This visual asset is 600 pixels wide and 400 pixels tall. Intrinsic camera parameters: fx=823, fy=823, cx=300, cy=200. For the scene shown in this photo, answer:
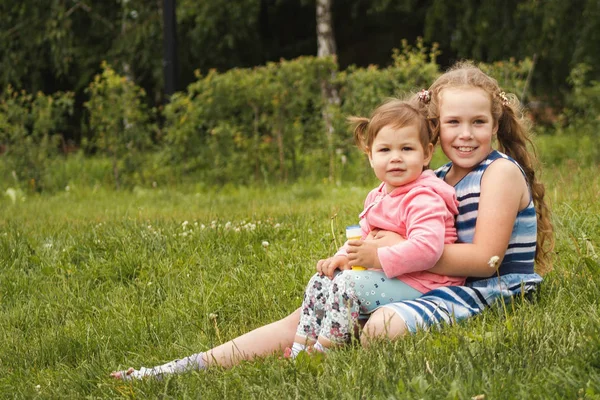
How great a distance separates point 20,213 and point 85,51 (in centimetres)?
819

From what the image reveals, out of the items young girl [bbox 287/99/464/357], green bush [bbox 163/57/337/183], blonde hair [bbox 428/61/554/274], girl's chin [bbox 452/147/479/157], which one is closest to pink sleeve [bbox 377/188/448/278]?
young girl [bbox 287/99/464/357]

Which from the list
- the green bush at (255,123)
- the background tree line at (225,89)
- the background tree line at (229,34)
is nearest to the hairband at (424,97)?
the background tree line at (225,89)

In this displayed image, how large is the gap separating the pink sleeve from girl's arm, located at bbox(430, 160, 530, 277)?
0.09 meters

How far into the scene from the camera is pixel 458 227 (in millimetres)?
3373

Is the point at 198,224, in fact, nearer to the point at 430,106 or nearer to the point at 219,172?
the point at 430,106

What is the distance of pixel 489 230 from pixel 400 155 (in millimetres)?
460

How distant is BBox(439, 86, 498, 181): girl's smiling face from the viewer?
3.34 m

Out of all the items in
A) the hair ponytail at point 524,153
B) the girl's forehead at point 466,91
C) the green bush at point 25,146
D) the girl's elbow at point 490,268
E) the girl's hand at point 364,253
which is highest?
the girl's forehead at point 466,91

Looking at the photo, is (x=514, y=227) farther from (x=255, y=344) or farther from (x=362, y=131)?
(x=255, y=344)

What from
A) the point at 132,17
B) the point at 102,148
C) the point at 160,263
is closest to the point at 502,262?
the point at 160,263

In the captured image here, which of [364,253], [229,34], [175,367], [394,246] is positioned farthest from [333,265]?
[229,34]

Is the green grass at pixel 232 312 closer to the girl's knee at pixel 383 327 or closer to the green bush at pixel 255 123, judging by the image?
the girl's knee at pixel 383 327

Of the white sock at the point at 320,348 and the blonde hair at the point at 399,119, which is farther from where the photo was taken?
the blonde hair at the point at 399,119

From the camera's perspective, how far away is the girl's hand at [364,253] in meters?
3.20
